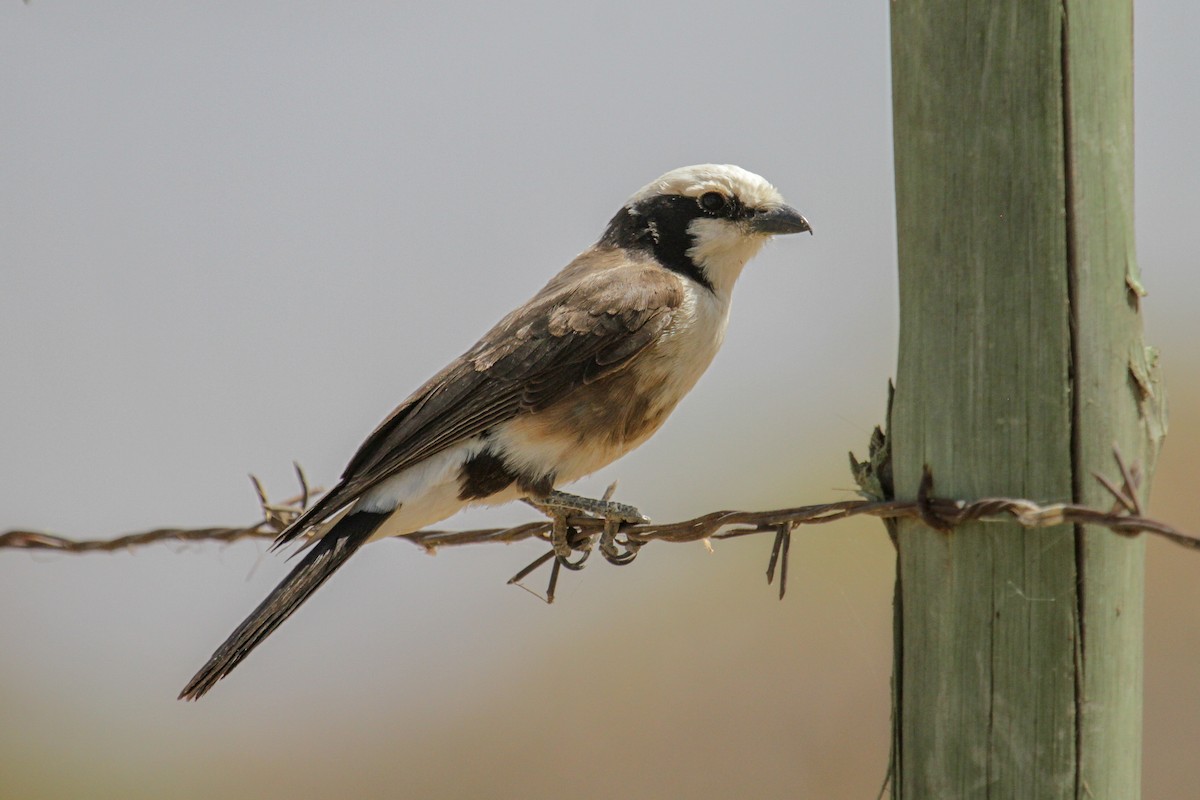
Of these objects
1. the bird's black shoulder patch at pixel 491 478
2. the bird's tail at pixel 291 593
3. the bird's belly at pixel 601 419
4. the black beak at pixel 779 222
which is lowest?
the bird's tail at pixel 291 593

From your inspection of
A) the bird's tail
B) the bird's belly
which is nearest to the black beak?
the bird's belly

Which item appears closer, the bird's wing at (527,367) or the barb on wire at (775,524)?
the barb on wire at (775,524)

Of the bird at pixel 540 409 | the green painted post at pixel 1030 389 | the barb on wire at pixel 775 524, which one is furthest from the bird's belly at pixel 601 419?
the green painted post at pixel 1030 389

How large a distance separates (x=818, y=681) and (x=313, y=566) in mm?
6701

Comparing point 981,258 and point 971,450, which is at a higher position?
point 981,258

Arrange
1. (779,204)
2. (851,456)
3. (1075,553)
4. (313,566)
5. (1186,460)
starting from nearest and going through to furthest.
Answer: (1075,553), (851,456), (313,566), (779,204), (1186,460)

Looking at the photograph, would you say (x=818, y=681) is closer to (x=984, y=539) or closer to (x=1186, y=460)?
(x=1186, y=460)

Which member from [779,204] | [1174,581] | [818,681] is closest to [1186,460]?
[1174,581]

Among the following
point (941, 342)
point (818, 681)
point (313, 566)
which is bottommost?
point (818, 681)

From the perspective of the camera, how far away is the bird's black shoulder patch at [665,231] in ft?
15.8

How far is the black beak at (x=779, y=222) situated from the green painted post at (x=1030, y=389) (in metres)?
2.26

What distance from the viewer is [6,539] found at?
11.4ft

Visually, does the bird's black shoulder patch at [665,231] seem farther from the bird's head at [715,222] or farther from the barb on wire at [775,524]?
the barb on wire at [775,524]

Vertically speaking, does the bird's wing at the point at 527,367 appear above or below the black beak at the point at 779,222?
below
